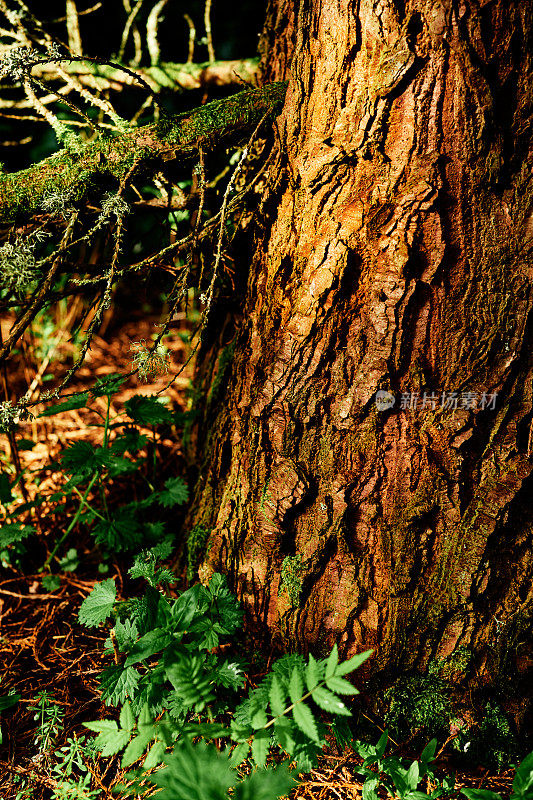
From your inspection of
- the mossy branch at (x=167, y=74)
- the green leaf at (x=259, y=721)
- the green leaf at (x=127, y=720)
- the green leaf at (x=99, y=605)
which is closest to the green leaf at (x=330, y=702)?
the green leaf at (x=259, y=721)

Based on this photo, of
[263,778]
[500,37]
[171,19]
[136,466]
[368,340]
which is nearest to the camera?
[263,778]

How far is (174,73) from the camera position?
2223 mm

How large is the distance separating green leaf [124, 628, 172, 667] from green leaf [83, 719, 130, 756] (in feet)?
0.53

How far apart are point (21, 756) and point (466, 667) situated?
146 centimetres

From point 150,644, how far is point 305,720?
1.59ft

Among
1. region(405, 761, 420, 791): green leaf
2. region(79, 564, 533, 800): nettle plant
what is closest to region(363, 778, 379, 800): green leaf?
region(79, 564, 533, 800): nettle plant

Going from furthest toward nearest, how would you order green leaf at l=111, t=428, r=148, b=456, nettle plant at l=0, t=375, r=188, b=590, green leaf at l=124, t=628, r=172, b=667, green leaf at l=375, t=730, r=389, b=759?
green leaf at l=111, t=428, r=148, b=456
nettle plant at l=0, t=375, r=188, b=590
green leaf at l=375, t=730, r=389, b=759
green leaf at l=124, t=628, r=172, b=667

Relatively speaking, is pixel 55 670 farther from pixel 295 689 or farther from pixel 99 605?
pixel 295 689

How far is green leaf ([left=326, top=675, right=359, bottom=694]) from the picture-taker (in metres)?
1.11

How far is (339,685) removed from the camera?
1.13 metres

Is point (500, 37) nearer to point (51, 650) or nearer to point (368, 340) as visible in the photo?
point (368, 340)

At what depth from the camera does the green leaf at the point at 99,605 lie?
157 cm

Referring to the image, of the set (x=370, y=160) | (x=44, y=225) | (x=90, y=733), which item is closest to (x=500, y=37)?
(x=370, y=160)

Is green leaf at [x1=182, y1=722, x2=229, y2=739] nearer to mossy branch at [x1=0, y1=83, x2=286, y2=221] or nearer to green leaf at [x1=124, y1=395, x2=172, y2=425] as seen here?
green leaf at [x1=124, y1=395, x2=172, y2=425]
